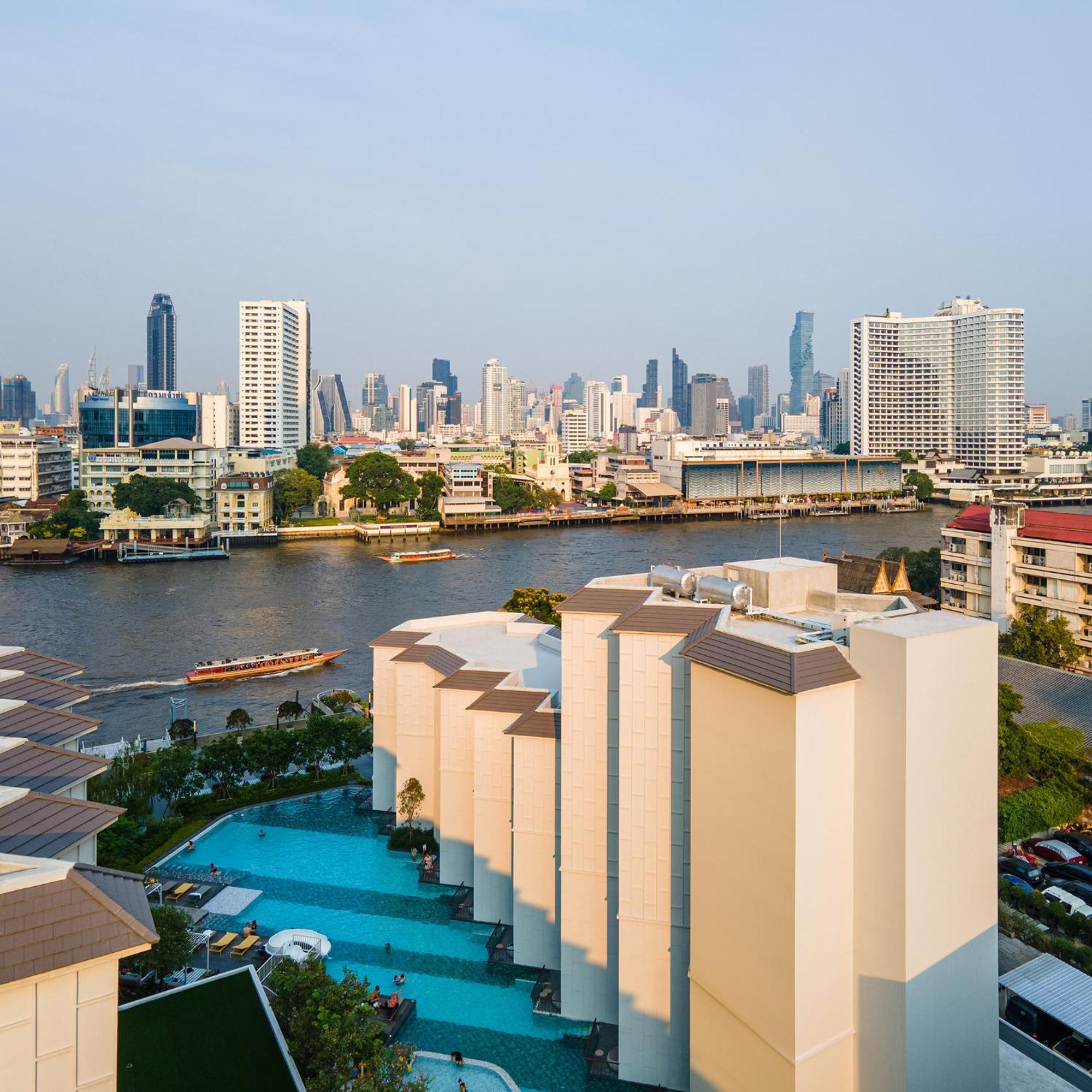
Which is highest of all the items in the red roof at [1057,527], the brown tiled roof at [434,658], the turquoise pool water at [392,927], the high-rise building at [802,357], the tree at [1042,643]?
the high-rise building at [802,357]

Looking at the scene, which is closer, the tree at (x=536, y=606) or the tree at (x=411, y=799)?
the tree at (x=411, y=799)

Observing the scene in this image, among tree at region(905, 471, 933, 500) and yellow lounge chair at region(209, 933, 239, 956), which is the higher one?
tree at region(905, 471, 933, 500)

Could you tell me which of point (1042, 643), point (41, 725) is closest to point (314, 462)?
point (1042, 643)

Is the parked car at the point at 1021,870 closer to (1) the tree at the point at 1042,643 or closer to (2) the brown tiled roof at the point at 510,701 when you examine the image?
(2) the brown tiled roof at the point at 510,701

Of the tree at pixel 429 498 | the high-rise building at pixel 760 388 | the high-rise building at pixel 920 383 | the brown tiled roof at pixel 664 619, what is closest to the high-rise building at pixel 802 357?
the high-rise building at pixel 760 388

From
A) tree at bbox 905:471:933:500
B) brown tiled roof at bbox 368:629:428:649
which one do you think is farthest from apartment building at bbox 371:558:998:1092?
tree at bbox 905:471:933:500

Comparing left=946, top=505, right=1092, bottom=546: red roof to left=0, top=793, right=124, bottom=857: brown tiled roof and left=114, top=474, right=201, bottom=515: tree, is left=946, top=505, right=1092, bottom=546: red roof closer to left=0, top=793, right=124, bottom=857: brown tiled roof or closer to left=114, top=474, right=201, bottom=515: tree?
left=0, top=793, right=124, bottom=857: brown tiled roof
